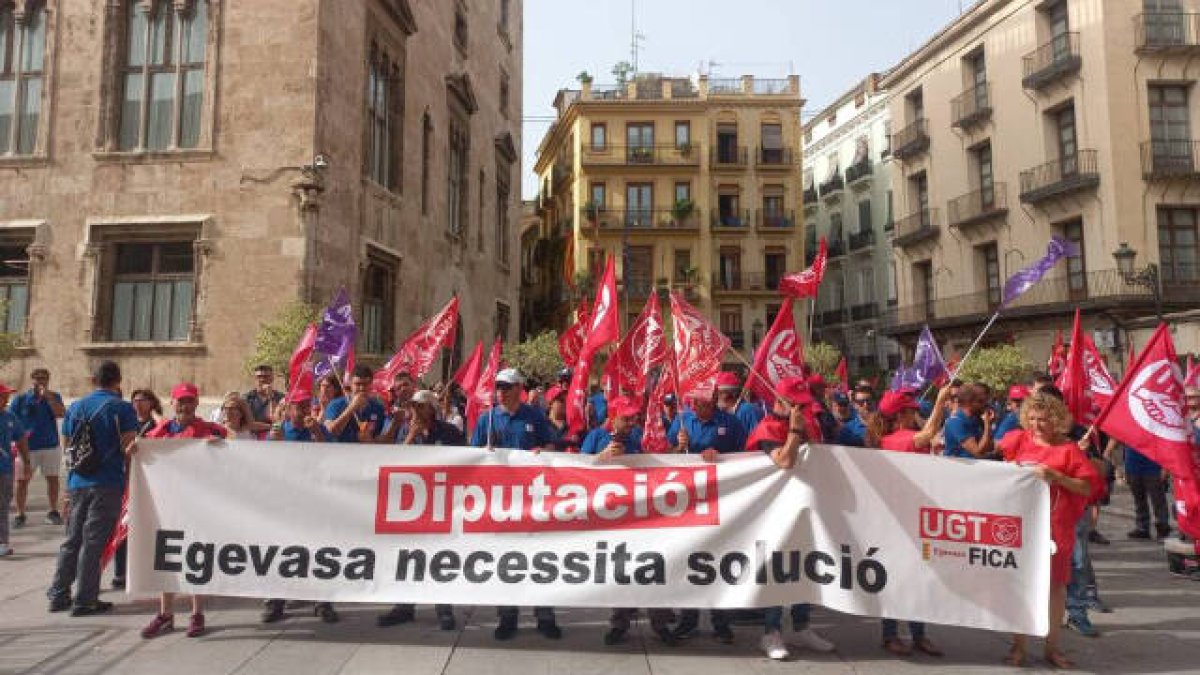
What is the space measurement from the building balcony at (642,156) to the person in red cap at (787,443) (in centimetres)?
4104

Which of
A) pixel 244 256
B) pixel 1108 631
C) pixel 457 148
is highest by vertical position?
pixel 457 148

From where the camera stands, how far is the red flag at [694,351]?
6863 millimetres

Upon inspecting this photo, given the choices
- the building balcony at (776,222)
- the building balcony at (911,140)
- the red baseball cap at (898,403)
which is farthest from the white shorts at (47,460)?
the building balcony at (776,222)

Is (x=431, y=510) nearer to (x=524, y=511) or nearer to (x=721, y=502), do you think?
(x=524, y=511)

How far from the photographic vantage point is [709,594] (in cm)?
562

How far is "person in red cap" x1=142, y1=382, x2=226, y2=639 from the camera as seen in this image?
592cm

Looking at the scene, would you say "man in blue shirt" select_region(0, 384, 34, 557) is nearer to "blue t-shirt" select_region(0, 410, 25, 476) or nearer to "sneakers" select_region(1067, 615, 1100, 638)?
"blue t-shirt" select_region(0, 410, 25, 476)

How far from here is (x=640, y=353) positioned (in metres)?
8.28

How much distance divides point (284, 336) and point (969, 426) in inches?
445

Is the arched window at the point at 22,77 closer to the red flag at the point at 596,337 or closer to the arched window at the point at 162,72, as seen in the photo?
the arched window at the point at 162,72

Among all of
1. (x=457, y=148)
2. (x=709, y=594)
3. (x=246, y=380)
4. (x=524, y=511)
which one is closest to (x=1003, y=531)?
(x=709, y=594)

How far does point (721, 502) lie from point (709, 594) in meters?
0.64

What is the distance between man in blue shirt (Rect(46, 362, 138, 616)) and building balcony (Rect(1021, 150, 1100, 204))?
1151 inches

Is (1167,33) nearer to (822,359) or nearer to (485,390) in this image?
(822,359)
